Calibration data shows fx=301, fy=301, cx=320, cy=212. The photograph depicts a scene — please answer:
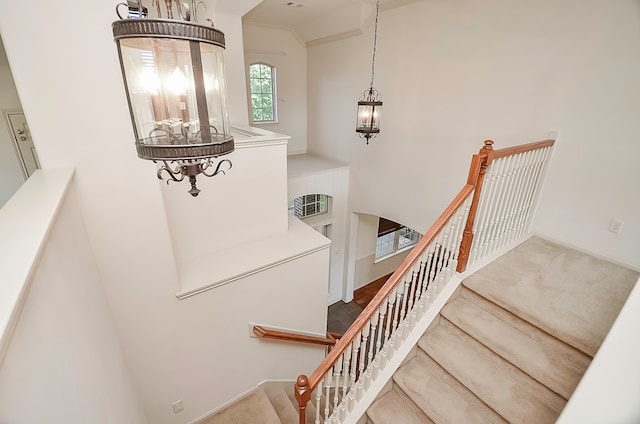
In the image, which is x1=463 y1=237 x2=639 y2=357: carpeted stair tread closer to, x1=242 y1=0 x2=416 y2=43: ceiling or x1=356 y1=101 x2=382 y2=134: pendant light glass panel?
x1=356 y1=101 x2=382 y2=134: pendant light glass panel

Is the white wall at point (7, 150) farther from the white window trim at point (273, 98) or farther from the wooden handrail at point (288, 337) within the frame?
the white window trim at point (273, 98)

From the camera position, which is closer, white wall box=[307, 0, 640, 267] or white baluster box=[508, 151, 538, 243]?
white wall box=[307, 0, 640, 267]

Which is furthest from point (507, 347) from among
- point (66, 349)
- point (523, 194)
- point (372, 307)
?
point (66, 349)

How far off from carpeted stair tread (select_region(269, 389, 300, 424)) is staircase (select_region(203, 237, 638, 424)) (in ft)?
5.31

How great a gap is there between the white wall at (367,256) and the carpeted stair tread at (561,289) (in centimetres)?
384

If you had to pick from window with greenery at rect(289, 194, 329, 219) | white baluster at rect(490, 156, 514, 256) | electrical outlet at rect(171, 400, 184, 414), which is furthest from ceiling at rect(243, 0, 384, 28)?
electrical outlet at rect(171, 400, 184, 414)

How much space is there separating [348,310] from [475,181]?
17.1 ft

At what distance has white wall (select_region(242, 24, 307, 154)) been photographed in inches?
240

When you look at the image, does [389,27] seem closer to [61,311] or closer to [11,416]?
[61,311]

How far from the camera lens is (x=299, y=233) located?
3.80m

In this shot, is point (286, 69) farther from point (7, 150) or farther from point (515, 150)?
point (515, 150)

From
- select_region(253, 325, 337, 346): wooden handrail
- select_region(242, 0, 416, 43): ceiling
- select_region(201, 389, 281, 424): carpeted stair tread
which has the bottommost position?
select_region(201, 389, 281, 424): carpeted stair tread

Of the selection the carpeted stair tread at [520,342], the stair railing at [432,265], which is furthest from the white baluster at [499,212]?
the carpeted stair tread at [520,342]

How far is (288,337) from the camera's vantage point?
348 cm
